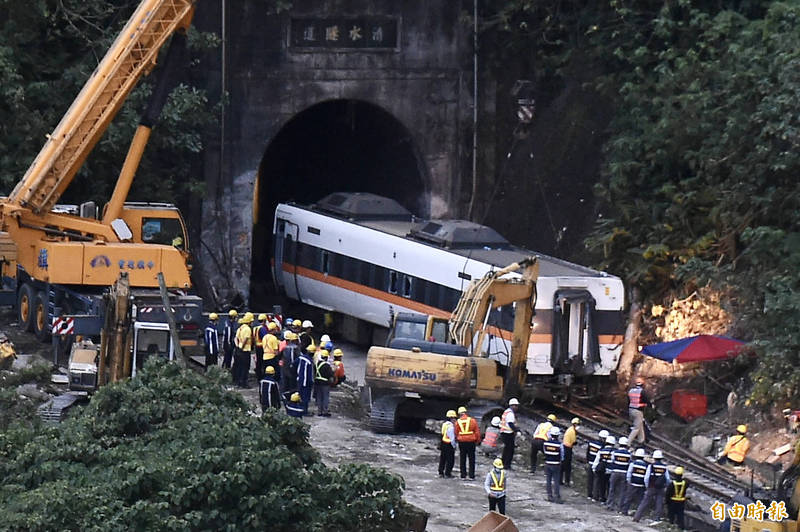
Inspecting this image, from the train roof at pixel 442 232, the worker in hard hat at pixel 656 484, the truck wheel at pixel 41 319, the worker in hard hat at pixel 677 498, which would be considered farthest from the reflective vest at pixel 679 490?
the truck wheel at pixel 41 319

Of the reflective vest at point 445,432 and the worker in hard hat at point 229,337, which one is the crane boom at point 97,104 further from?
the reflective vest at point 445,432

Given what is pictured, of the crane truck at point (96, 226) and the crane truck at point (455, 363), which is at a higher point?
the crane truck at point (96, 226)

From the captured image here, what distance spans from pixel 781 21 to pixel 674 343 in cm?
712

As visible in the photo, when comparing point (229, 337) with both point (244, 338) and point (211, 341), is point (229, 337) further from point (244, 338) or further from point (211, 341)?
point (244, 338)

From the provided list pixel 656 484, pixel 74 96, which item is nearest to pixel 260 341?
pixel 656 484

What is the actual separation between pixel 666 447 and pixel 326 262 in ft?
34.0

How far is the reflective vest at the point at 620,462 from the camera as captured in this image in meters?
25.7

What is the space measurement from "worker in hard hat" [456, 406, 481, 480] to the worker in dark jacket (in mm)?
3794

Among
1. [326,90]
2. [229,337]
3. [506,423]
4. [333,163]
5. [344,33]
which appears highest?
[344,33]

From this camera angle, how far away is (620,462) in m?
25.7

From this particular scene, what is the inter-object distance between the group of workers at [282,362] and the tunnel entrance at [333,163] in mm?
11264

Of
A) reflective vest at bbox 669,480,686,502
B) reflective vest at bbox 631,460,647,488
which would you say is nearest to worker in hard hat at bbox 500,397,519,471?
reflective vest at bbox 631,460,647,488

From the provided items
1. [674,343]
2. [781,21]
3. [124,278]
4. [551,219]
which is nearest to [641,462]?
[674,343]

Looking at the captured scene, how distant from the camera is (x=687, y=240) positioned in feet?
115
